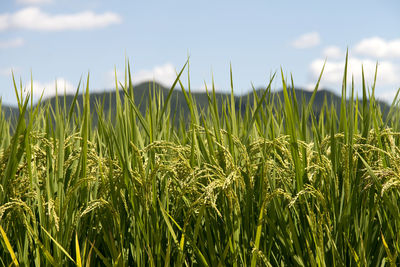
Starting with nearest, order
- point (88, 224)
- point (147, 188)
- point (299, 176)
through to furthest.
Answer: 1. point (147, 188)
2. point (299, 176)
3. point (88, 224)

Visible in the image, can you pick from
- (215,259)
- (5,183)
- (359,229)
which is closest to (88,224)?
(5,183)

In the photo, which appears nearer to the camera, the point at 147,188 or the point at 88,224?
the point at 147,188

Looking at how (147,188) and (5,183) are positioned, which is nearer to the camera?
(147,188)

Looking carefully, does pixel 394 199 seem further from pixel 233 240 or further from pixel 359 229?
pixel 233 240

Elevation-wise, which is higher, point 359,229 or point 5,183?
point 5,183

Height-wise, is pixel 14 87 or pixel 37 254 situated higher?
pixel 14 87

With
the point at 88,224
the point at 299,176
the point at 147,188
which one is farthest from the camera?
the point at 88,224

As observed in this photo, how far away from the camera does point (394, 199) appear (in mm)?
1943

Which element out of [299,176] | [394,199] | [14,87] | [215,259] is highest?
[14,87]

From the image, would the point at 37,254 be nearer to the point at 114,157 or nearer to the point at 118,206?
the point at 118,206

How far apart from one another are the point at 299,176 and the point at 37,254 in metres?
1.23

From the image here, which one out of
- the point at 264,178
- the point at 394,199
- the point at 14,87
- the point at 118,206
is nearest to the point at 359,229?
the point at 394,199

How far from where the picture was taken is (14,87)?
2180 mm

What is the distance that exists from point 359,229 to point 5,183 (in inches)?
63.9
